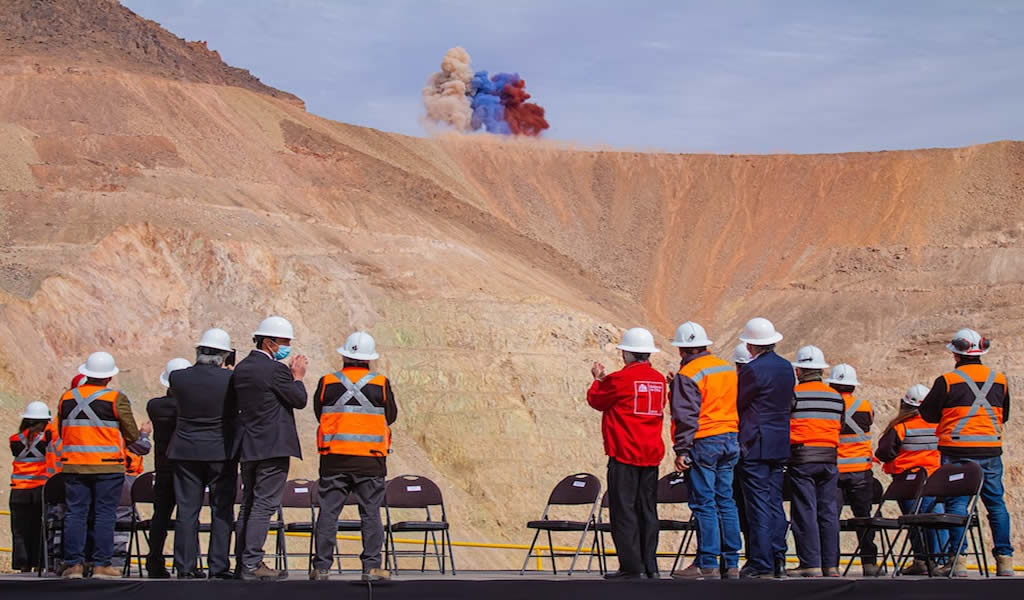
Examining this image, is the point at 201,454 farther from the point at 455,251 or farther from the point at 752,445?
the point at 455,251

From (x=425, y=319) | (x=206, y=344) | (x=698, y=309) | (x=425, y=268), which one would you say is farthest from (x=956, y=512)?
(x=698, y=309)

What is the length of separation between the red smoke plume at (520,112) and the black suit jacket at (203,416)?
8146 cm

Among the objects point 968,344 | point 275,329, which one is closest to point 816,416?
point 968,344

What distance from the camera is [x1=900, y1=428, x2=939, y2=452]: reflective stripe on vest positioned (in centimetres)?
1437

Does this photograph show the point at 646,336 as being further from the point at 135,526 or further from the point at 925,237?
the point at 925,237

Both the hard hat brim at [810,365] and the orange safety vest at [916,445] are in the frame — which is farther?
the orange safety vest at [916,445]

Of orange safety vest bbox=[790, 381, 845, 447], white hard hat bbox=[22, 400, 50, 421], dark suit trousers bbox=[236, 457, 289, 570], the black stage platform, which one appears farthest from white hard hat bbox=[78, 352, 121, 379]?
orange safety vest bbox=[790, 381, 845, 447]

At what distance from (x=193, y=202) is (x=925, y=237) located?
3536 cm

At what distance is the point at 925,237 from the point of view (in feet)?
203

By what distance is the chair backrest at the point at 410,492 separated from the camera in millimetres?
13898

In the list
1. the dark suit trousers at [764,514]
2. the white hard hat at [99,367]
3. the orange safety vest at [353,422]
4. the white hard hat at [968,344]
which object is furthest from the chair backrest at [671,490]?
the white hard hat at [99,367]

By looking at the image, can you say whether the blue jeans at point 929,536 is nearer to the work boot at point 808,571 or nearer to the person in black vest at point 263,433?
the work boot at point 808,571

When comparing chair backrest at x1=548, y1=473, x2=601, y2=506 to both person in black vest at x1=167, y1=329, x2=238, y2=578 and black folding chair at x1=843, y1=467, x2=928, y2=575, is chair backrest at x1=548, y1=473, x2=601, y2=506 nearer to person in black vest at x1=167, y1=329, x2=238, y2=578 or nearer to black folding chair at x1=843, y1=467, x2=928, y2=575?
black folding chair at x1=843, y1=467, x2=928, y2=575

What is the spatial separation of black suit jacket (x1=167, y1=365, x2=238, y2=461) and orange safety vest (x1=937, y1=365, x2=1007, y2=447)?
254 inches
